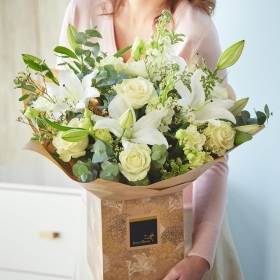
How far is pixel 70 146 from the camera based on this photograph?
700mm

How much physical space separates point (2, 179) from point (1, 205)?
0.10m

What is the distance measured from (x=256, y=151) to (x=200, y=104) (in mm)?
891

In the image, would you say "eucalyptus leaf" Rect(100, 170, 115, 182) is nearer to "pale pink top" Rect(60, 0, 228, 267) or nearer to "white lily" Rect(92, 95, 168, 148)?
"white lily" Rect(92, 95, 168, 148)

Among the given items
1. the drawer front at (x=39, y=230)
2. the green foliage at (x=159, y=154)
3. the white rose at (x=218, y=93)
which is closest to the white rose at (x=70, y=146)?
the green foliage at (x=159, y=154)

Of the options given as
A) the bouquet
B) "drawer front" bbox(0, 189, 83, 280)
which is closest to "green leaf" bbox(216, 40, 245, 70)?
the bouquet

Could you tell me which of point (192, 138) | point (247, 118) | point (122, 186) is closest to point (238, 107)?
point (247, 118)

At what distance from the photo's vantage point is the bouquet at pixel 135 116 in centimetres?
69

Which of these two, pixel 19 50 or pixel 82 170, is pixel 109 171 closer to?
pixel 82 170

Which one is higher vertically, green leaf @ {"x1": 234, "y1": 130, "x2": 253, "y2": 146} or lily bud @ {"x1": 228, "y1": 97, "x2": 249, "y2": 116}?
lily bud @ {"x1": 228, "y1": 97, "x2": 249, "y2": 116}

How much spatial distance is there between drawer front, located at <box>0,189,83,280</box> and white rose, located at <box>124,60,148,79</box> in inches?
35.1

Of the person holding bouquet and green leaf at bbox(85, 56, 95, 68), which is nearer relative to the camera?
green leaf at bbox(85, 56, 95, 68)

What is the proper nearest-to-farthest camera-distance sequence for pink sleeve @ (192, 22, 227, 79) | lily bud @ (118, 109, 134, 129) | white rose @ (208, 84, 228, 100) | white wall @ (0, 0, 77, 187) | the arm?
lily bud @ (118, 109, 134, 129) < white rose @ (208, 84, 228, 100) < the arm < pink sleeve @ (192, 22, 227, 79) < white wall @ (0, 0, 77, 187)

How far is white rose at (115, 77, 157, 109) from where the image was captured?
2.30 feet

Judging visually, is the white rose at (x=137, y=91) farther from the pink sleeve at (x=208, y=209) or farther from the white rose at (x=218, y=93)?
the pink sleeve at (x=208, y=209)
